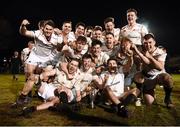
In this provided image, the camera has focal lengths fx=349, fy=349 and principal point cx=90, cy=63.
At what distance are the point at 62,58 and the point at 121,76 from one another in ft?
6.75

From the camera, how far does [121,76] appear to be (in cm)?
955

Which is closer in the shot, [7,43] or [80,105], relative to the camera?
[80,105]

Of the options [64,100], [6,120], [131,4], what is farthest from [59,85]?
[131,4]

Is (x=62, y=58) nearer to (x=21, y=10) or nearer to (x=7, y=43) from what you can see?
(x=7, y=43)

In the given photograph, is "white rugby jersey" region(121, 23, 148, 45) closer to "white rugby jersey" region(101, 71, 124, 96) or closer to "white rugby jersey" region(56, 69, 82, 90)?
"white rugby jersey" region(101, 71, 124, 96)

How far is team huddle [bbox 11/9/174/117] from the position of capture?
9234 millimetres

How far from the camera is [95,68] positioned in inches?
400

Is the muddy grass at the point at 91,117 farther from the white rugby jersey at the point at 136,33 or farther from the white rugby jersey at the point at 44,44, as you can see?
the white rugby jersey at the point at 136,33

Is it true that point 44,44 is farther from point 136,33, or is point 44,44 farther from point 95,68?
point 136,33

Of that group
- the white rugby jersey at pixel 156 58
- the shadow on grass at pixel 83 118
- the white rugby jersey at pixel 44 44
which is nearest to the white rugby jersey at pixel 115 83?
the white rugby jersey at pixel 156 58

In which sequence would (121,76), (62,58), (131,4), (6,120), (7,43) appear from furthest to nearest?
(131,4) → (7,43) → (62,58) → (121,76) → (6,120)

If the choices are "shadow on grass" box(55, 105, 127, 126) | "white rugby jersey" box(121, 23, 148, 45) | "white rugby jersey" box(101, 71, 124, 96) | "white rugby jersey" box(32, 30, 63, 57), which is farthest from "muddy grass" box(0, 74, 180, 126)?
"white rugby jersey" box(121, 23, 148, 45)

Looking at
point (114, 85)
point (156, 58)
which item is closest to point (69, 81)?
point (114, 85)

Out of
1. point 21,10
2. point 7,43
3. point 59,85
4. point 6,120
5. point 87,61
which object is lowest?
point 6,120
